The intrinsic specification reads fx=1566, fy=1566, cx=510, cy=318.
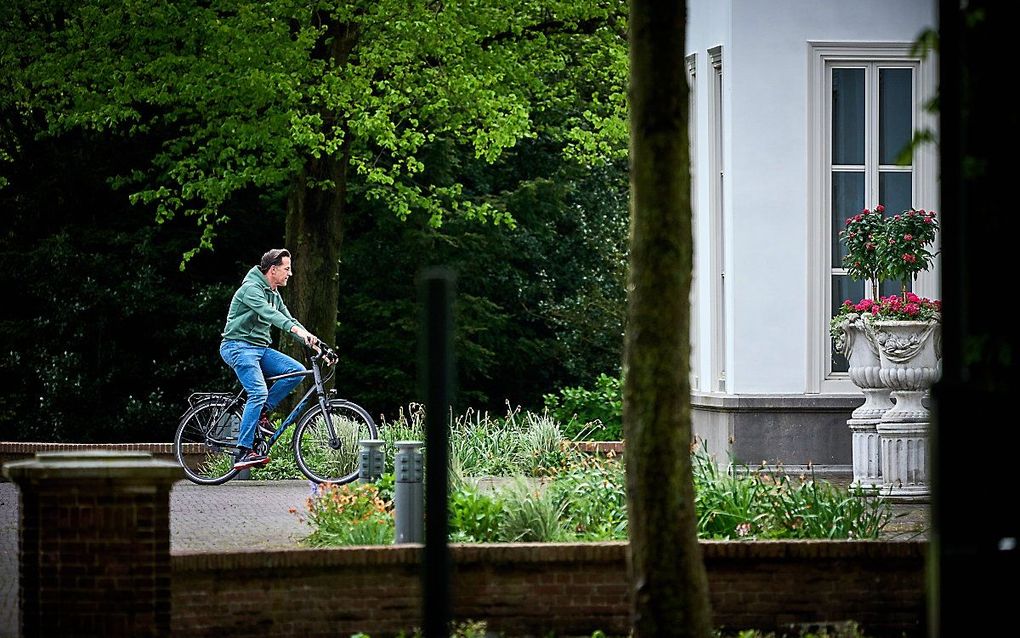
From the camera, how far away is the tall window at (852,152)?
14914 mm

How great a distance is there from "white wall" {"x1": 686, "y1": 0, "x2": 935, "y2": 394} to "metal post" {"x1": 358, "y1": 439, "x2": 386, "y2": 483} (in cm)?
485

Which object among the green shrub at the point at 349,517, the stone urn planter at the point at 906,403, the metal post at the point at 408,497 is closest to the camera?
the metal post at the point at 408,497

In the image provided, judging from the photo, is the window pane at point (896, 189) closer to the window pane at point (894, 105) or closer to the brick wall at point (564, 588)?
the window pane at point (894, 105)

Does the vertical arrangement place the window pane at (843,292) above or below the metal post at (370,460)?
above

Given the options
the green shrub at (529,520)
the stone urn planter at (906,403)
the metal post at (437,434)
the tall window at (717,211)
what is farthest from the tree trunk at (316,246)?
the metal post at (437,434)

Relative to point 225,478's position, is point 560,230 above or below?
above

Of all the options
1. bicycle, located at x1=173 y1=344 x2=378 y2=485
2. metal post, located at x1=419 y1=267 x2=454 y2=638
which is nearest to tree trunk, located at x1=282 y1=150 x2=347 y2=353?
bicycle, located at x1=173 y1=344 x2=378 y2=485

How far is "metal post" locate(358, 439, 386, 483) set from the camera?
11.0 m

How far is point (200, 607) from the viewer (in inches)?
315

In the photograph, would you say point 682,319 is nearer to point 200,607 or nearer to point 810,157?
point 200,607

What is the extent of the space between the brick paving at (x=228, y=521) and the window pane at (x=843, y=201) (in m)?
3.40

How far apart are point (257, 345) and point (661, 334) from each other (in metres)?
8.82

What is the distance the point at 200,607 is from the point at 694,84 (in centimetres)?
968

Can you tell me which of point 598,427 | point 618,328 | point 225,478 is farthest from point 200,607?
point 618,328
